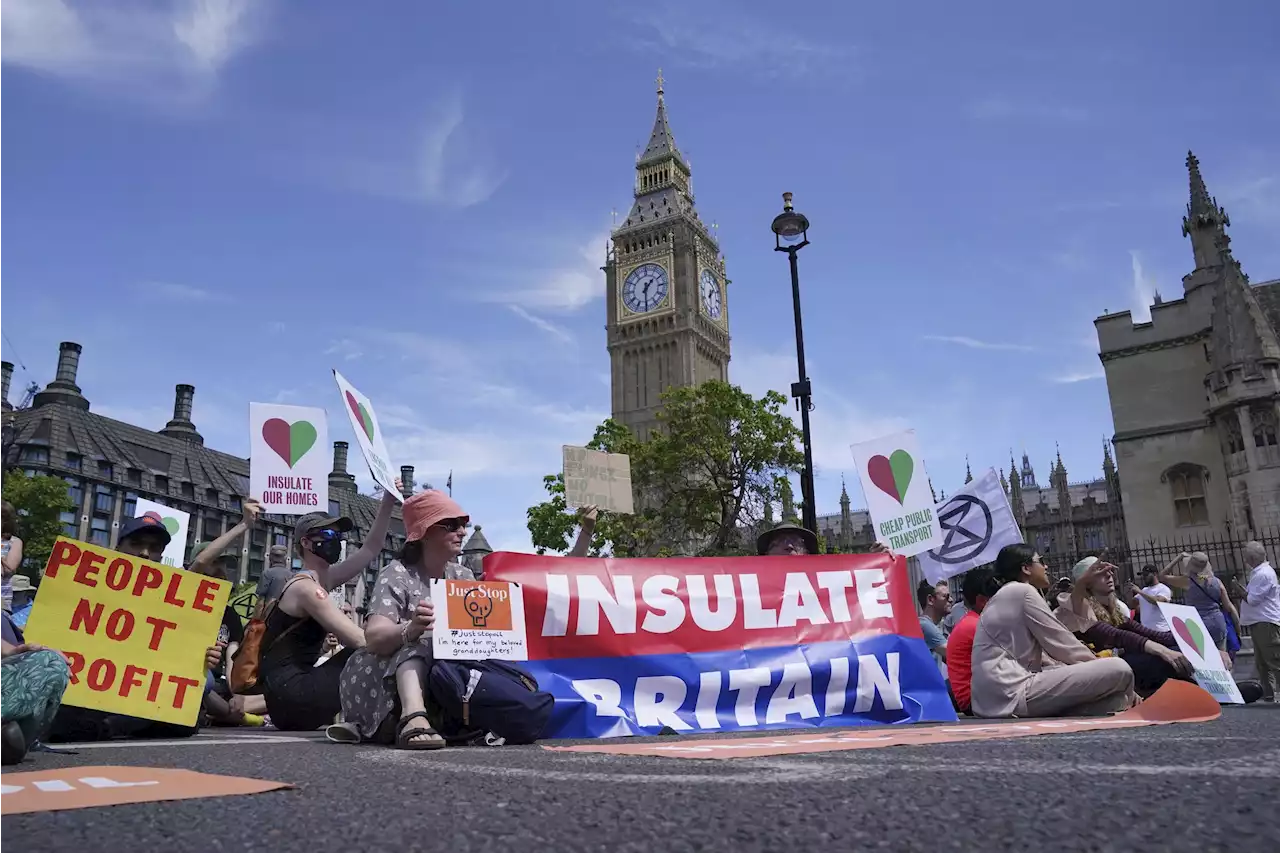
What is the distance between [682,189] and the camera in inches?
3312

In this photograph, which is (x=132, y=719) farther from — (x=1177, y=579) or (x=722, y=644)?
(x=1177, y=579)

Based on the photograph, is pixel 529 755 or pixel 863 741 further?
pixel 863 741

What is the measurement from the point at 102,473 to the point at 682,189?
177 ft

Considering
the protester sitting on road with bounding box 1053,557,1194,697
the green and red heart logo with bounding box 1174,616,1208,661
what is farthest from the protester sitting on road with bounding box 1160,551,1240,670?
the protester sitting on road with bounding box 1053,557,1194,697

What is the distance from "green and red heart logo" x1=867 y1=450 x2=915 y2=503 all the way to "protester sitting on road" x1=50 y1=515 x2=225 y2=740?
6637 millimetres

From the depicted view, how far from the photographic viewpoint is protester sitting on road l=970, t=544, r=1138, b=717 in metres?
5.66

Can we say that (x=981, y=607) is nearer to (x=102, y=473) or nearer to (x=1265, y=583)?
(x=1265, y=583)

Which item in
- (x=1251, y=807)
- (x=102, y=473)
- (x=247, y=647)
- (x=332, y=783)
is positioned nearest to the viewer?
(x=1251, y=807)

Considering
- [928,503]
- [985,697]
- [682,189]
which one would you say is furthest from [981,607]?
[682,189]

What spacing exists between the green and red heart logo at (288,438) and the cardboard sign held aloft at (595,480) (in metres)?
2.84

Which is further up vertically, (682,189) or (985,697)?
(682,189)

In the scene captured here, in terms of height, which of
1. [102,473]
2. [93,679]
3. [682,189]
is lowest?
[93,679]

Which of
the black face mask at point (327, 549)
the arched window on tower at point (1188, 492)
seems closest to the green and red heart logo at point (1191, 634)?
the black face mask at point (327, 549)

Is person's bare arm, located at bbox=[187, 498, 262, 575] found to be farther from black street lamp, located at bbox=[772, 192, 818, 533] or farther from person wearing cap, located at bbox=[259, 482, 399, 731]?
black street lamp, located at bbox=[772, 192, 818, 533]
